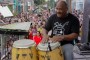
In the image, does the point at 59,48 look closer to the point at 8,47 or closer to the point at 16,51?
the point at 16,51

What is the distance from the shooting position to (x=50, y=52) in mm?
3213

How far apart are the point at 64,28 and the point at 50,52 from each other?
688 mm

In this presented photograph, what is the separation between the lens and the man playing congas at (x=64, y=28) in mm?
3562

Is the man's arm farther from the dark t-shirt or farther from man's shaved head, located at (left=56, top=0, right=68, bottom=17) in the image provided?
man's shaved head, located at (left=56, top=0, right=68, bottom=17)

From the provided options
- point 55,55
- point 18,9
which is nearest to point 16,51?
point 55,55

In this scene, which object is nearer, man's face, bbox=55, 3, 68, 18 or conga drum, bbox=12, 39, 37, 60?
conga drum, bbox=12, 39, 37, 60

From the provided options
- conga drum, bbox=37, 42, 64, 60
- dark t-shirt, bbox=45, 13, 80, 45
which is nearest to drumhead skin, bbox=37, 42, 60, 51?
conga drum, bbox=37, 42, 64, 60

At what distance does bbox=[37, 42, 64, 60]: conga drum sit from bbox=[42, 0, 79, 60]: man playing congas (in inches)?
10.1

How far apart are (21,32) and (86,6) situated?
1.92 meters

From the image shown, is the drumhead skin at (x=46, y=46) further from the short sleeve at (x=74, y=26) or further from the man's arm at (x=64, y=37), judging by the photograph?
the short sleeve at (x=74, y=26)

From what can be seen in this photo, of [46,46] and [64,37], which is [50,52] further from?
[64,37]

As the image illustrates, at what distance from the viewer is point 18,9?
51.0 ft

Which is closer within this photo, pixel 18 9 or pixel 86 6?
pixel 86 6

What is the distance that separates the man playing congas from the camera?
11.7ft
